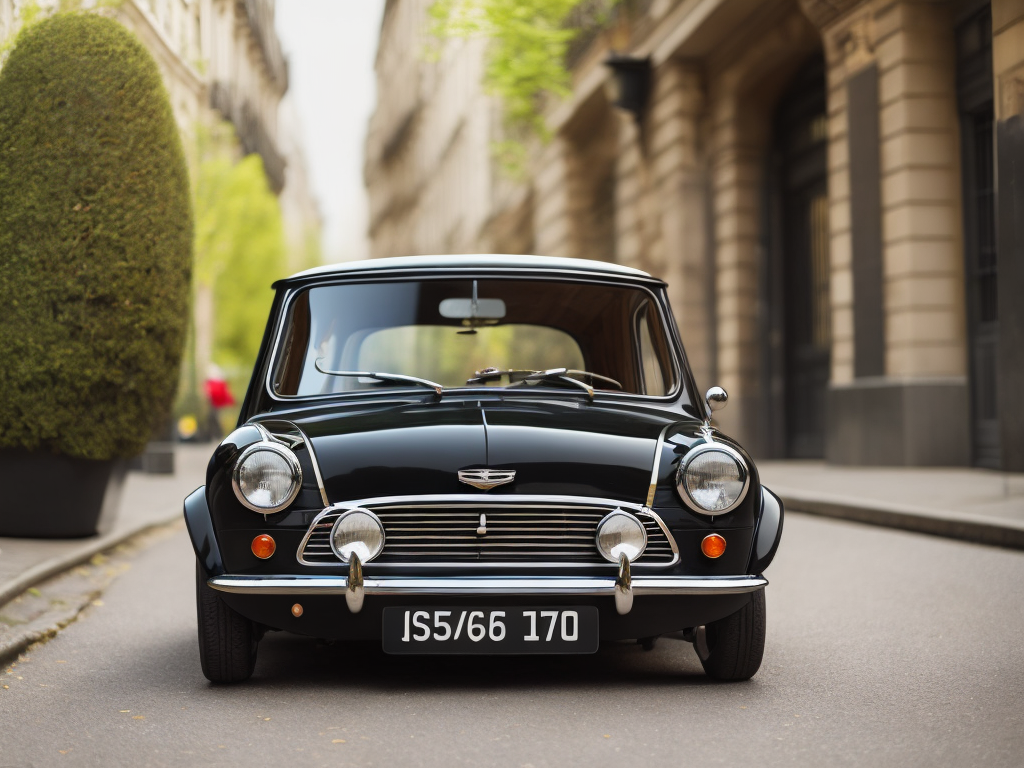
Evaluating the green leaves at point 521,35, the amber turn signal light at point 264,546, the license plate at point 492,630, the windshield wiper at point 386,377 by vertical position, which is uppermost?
the green leaves at point 521,35

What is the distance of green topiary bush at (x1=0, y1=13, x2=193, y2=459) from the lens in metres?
Result: 8.08

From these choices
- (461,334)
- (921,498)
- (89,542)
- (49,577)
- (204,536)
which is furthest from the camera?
(921,498)

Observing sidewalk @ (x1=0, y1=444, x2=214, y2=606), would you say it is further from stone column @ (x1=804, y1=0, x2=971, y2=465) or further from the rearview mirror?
stone column @ (x1=804, y1=0, x2=971, y2=465)

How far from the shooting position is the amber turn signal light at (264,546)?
434 cm

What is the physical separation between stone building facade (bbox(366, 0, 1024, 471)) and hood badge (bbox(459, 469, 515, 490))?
8.01 metres

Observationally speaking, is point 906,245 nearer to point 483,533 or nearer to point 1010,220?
point 1010,220

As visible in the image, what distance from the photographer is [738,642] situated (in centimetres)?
460

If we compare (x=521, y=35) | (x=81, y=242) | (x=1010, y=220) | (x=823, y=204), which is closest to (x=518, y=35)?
(x=521, y=35)

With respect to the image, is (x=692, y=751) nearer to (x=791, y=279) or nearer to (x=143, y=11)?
(x=143, y=11)

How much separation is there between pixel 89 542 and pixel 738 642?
529 centimetres

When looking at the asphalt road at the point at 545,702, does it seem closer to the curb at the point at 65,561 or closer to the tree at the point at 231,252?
the curb at the point at 65,561

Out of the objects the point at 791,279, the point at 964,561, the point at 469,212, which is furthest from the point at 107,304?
the point at 469,212

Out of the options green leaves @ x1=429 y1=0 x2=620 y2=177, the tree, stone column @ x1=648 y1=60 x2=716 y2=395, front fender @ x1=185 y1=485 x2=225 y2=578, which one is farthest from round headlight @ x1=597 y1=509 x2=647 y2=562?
green leaves @ x1=429 y1=0 x2=620 y2=177

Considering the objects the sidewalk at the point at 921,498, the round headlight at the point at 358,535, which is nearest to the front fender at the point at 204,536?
the round headlight at the point at 358,535
